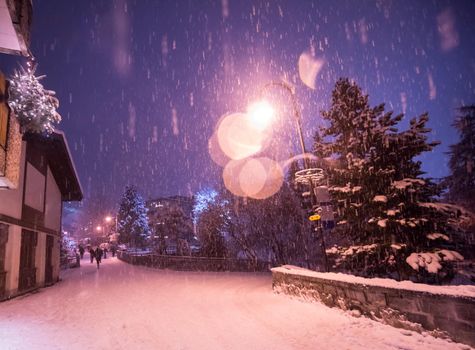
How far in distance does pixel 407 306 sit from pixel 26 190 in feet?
51.2

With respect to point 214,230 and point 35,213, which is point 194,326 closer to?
point 35,213

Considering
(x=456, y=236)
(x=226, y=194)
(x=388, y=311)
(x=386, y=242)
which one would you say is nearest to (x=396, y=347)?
(x=388, y=311)

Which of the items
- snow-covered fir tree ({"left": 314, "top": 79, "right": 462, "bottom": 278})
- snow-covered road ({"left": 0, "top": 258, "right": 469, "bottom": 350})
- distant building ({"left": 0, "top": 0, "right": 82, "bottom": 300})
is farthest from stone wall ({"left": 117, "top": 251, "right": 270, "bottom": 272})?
snow-covered road ({"left": 0, "top": 258, "right": 469, "bottom": 350})

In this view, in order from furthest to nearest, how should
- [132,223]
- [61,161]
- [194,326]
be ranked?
[132,223], [61,161], [194,326]

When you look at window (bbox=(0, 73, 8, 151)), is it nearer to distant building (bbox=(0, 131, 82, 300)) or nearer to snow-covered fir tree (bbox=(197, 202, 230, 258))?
distant building (bbox=(0, 131, 82, 300))

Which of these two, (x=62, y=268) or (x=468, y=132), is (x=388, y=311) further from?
(x=62, y=268)

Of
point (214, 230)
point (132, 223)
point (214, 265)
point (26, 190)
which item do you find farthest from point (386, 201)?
point (132, 223)

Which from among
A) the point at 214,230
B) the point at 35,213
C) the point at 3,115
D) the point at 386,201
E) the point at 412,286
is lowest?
the point at 412,286

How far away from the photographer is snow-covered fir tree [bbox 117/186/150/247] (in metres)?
65.6

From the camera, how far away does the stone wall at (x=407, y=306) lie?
520 centimetres

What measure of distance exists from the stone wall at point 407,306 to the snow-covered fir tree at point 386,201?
4.15m

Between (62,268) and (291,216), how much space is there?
22899mm

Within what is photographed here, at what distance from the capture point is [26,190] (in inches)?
594

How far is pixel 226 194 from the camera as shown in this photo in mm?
28203
